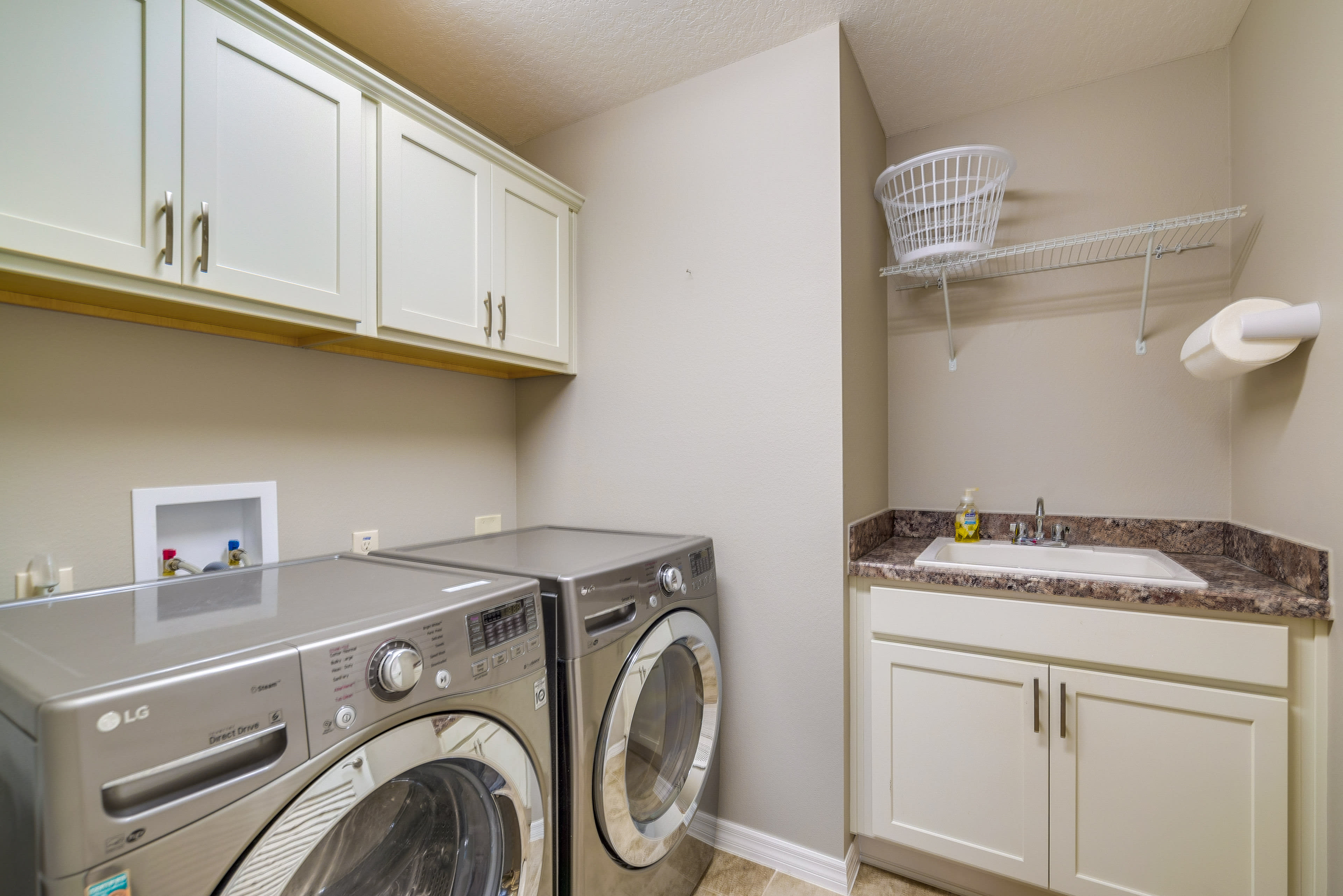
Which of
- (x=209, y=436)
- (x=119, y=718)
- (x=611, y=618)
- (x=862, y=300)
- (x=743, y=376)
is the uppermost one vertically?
(x=862, y=300)

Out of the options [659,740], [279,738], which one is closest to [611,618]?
[659,740]

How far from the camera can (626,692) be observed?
1331mm

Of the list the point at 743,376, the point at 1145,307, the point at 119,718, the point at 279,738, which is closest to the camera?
the point at 119,718

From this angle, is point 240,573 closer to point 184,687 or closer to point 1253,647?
point 184,687

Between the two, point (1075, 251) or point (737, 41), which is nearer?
point (737, 41)

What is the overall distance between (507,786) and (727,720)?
96 cm

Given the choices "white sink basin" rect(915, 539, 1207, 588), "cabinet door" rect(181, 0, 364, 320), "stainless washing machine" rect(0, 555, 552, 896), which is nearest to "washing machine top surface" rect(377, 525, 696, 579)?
"stainless washing machine" rect(0, 555, 552, 896)

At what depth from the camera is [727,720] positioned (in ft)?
6.05

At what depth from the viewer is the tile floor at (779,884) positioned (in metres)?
1.64

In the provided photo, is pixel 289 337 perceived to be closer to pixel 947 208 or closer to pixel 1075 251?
pixel 947 208

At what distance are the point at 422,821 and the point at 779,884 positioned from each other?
45.0 inches

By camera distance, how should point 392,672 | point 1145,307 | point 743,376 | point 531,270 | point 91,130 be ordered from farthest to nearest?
Result: point 531,270 → point 743,376 → point 1145,307 → point 91,130 → point 392,672

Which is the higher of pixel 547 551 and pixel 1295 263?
pixel 1295 263

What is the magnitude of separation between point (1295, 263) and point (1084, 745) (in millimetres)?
1241
